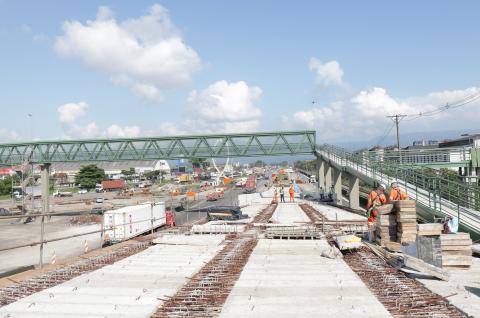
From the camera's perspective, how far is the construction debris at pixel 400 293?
6992mm

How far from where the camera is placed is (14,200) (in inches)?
3472

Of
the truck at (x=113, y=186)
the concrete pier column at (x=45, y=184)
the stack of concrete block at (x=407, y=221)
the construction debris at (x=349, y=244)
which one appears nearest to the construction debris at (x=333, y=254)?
the construction debris at (x=349, y=244)

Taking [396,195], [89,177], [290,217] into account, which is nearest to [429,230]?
[396,195]

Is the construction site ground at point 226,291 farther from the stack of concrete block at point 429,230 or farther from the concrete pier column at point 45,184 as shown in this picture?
the concrete pier column at point 45,184

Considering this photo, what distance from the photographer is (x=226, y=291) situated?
A: 8.51 m

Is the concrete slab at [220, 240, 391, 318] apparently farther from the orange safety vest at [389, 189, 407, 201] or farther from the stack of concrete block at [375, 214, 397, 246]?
the orange safety vest at [389, 189, 407, 201]

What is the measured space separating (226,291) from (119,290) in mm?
2243

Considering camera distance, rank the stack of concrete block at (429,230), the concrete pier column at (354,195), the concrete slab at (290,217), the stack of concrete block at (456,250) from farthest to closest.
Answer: the concrete pier column at (354,195)
the concrete slab at (290,217)
the stack of concrete block at (429,230)
the stack of concrete block at (456,250)

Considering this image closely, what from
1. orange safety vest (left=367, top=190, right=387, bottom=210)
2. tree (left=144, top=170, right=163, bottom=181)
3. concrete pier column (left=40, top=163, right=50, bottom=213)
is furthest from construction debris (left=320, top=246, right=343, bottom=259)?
tree (left=144, top=170, right=163, bottom=181)

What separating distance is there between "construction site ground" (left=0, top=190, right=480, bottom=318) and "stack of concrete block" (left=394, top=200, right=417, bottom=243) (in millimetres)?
1956

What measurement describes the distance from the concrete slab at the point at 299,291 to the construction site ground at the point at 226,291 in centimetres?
2

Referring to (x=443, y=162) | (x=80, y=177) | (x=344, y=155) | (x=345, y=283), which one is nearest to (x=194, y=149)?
(x=344, y=155)

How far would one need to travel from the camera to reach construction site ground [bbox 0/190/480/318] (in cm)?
721

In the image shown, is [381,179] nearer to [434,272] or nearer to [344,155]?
[344,155]
